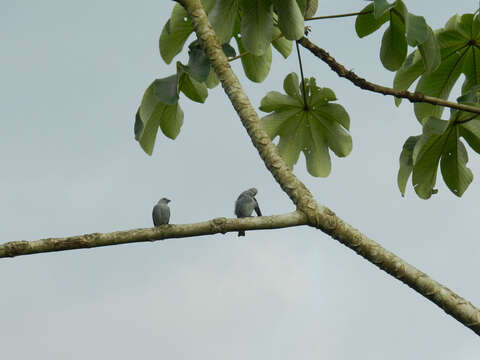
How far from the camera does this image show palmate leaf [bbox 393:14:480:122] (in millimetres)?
6277

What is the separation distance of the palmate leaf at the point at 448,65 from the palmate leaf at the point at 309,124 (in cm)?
71

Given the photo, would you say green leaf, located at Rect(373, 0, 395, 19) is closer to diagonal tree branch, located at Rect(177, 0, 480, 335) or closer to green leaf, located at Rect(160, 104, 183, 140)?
diagonal tree branch, located at Rect(177, 0, 480, 335)

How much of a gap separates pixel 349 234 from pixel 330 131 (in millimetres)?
2750

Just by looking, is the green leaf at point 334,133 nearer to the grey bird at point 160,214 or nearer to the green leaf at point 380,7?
the grey bird at point 160,214

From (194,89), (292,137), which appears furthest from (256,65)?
(292,137)

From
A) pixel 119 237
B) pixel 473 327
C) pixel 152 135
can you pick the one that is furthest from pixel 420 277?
pixel 152 135

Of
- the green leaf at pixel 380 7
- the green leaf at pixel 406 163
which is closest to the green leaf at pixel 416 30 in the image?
the green leaf at pixel 380 7

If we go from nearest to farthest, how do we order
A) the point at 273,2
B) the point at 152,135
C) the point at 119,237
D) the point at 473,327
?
the point at 473,327, the point at 119,237, the point at 273,2, the point at 152,135

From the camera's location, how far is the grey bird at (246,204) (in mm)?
6039

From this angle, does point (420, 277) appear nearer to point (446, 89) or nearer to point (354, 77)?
point (354, 77)

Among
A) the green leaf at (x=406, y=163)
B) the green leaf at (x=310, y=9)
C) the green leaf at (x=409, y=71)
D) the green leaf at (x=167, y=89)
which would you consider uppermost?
the green leaf at (x=310, y=9)

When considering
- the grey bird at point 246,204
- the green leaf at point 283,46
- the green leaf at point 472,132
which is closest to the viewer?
the green leaf at point 472,132

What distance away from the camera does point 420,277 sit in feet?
13.0

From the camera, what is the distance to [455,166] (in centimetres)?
597
